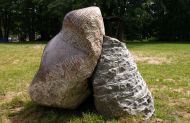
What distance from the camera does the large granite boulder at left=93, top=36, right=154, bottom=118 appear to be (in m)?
5.75

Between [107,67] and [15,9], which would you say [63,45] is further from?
[15,9]

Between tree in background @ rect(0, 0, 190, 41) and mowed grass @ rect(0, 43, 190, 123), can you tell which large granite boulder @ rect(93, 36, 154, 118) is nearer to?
mowed grass @ rect(0, 43, 190, 123)

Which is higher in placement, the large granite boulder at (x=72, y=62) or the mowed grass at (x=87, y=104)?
the large granite boulder at (x=72, y=62)

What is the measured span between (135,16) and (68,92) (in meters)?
22.3

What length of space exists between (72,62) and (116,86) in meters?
0.75

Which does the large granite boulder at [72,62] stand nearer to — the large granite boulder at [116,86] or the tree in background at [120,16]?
the large granite boulder at [116,86]

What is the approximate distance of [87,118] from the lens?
5863 millimetres

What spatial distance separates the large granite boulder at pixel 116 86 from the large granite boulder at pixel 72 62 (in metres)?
0.16

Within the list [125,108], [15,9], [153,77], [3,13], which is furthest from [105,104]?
[3,13]

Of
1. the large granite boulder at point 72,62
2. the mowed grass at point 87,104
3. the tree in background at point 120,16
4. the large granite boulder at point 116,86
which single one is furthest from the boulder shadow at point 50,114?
the tree in background at point 120,16

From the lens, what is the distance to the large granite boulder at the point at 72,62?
5762mm

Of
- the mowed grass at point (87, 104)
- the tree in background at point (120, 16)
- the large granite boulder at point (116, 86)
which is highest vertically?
the large granite boulder at point (116, 86)

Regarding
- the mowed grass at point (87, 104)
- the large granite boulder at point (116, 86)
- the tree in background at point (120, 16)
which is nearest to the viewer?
the large granite boulder at point (116, 86)

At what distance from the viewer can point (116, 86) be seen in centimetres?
577
